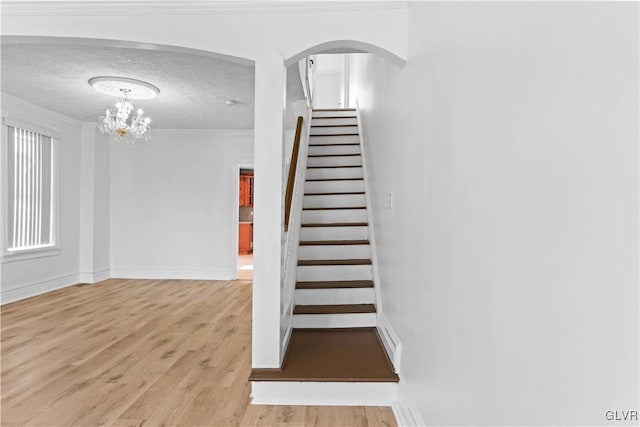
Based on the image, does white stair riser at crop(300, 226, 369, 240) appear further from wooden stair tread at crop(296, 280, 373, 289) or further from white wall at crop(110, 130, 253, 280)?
white wall at crop(110, 130, 253, 280)

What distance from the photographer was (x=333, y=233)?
4117 mm

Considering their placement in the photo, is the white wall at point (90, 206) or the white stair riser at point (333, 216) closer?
the white stair riser at point (333, 216)

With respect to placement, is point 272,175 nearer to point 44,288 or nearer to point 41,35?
point 41,35

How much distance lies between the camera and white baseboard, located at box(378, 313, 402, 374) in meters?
2.46

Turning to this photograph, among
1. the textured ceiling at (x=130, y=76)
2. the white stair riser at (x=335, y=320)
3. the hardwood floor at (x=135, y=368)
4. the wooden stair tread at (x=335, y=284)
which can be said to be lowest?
the hardwood floor at (x=135, y=368)

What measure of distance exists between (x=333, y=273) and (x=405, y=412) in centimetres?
167

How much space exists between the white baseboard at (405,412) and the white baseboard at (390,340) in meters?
0.15

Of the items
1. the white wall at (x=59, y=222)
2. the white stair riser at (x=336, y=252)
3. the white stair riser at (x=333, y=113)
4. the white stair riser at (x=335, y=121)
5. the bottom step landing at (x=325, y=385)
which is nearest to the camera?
the bottom step landing at (x=325, y=385)

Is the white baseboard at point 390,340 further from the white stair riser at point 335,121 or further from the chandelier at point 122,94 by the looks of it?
the white stair riser at point 335,121

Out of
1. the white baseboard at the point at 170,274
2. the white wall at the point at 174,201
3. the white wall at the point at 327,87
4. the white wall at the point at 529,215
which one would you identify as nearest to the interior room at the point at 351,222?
the white wall at the point at 529,215

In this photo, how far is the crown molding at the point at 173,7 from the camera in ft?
8.09

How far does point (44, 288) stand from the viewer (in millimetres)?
5617

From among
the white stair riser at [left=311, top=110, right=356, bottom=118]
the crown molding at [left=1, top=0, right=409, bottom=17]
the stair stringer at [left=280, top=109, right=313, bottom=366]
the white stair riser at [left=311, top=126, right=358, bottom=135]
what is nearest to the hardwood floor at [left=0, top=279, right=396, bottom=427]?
the stair stringer at [left=280, top=109, right=313, bottom=366]

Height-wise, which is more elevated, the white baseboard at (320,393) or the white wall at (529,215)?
the white wall at (529,215)
